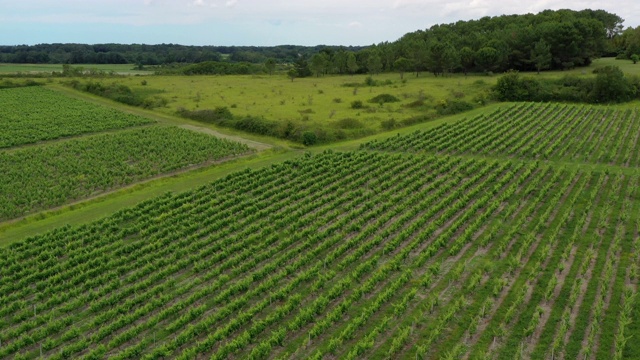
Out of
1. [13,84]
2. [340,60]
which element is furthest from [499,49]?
[13,84]

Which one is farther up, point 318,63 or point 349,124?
point 318,63

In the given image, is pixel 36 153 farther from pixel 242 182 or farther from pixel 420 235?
pixel 420 235

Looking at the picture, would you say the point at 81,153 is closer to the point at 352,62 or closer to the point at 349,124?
the point at 349,124

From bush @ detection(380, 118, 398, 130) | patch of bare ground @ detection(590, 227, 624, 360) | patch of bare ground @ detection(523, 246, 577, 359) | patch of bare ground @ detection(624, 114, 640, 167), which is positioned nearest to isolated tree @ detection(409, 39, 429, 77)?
bush @ detection(380, 118, 398, 130)

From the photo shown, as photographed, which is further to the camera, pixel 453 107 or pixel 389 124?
pixel 453 107

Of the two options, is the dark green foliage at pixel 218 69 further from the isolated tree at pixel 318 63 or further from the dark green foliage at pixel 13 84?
the dark green foliage at pixel 13 84

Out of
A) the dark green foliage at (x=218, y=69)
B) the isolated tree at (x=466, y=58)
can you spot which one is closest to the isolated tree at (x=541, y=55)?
the isolated tree at (x=466, y=58)

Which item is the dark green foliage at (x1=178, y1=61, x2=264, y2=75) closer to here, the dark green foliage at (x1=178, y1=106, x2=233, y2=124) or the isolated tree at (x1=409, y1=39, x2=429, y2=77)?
the isolated tree at (x1=409, y1=39, x2=429, y2=77)

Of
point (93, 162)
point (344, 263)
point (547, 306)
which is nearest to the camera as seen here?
point (547, 306)
